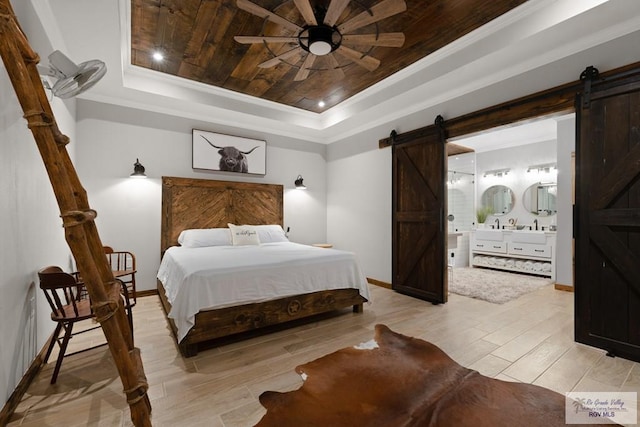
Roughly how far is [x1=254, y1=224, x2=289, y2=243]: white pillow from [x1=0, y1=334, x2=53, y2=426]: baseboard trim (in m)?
2.77

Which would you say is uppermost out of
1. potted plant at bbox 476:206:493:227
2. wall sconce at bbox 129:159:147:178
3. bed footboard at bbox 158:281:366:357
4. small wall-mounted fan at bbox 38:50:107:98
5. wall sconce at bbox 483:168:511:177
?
wall sconce at bbox 483:168:511:177

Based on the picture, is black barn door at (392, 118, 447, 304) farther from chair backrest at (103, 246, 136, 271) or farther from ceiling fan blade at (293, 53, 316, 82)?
chair backrest at (103, 246, 136, 271)

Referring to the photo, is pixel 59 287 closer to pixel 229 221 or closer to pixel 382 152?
pixel 229 221

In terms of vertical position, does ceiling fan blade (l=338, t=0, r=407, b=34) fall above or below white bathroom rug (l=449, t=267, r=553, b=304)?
above

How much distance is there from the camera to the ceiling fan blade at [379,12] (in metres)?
2.09

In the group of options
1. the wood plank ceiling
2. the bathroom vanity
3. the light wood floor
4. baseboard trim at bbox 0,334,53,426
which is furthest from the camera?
the bathroom vanity

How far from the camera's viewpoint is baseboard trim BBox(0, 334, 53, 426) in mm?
1622

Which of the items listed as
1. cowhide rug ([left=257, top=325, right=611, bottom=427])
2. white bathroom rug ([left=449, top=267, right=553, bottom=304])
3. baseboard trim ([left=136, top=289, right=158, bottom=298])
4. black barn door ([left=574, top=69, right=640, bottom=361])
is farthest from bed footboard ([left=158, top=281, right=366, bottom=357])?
black barn door ([left=574, top=69, right=640, bottom=361])

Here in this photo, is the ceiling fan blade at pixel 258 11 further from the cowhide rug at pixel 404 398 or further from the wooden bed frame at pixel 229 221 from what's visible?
the cowhide rug at pixel 404 398

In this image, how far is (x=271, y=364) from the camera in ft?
7.57

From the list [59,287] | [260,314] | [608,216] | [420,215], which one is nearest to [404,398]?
[260,314]

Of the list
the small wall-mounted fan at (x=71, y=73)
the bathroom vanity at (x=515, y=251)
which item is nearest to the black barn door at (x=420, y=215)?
the bathroom vanity at (x=515, y=251)

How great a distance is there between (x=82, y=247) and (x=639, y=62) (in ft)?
13.3

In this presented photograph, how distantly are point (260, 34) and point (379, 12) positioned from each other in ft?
4.46
